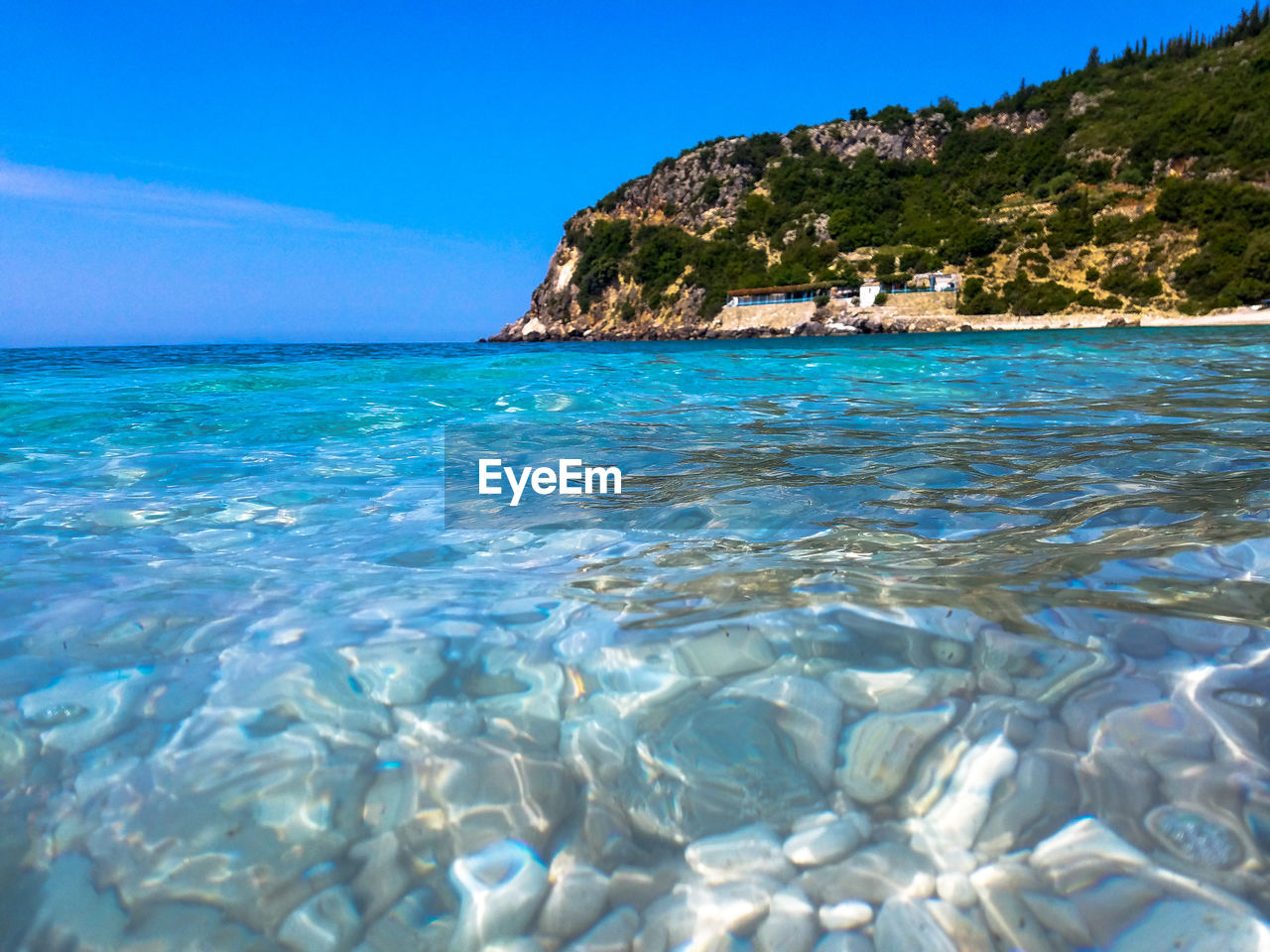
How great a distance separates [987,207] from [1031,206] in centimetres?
651

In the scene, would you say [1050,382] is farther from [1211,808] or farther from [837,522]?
[1211,808]

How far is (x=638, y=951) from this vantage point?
4.14 feet

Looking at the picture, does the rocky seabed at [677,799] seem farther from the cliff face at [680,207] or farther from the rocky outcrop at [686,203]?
the cliff face at [680,207]

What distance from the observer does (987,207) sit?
8719 centimetres

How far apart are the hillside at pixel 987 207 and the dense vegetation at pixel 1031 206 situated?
0.71 feet

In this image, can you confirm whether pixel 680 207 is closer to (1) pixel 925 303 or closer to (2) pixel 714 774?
(1) pixel 925 303

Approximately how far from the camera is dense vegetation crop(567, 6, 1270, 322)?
6384cm

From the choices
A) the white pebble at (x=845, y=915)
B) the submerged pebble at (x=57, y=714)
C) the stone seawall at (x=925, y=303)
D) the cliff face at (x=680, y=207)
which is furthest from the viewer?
the cliff face at (x=680, y=207)

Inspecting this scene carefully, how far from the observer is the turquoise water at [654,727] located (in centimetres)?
133

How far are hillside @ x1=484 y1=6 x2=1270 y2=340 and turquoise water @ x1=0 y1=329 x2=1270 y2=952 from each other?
7013cm

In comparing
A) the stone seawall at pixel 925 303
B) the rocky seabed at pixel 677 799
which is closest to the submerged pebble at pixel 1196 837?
the rocky seabed at pixel 677 799

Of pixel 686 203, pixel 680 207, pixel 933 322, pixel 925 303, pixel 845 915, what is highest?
pixel 686 203

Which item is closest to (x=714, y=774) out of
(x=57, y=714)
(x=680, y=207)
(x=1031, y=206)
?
(x=57, y=714)

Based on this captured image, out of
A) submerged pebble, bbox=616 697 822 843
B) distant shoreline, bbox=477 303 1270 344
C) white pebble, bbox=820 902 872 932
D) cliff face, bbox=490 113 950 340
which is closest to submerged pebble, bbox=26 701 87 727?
submerged pebble, bbox=616 697 822 843
